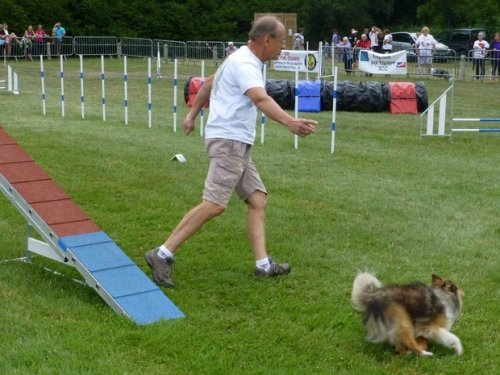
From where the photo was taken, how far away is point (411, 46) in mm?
38344

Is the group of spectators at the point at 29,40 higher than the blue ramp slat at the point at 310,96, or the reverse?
the group of spectators at the point at 29,40

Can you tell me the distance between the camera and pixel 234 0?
51281mm

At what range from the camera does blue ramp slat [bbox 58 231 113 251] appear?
5.60m

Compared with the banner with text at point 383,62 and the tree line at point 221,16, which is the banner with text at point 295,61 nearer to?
the banner with text at point 383,62

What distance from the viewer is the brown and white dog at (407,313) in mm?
4484

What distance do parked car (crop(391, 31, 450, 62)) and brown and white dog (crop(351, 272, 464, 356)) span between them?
24.9 meters

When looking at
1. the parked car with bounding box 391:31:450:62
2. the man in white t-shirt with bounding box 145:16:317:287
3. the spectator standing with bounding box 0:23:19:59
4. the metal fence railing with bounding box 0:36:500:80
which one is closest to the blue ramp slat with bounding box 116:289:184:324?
the man in white t-shirt with bounding box 145:16:317:287

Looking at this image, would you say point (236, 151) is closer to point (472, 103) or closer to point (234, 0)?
point (472, 103)

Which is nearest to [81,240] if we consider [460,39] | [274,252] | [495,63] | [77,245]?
[77,245]

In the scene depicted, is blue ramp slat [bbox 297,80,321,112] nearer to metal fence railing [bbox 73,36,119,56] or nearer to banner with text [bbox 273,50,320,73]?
banner with text [bbox 273,50,320,73]

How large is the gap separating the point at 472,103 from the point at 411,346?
18928 millimetres

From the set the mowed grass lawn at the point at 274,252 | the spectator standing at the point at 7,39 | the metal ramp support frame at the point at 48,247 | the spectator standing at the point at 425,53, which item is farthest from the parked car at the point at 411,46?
the metal ramp support frame at the point at 48,247

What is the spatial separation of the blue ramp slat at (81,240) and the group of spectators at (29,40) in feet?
102

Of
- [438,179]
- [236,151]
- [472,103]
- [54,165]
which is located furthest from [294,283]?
[472,103]
